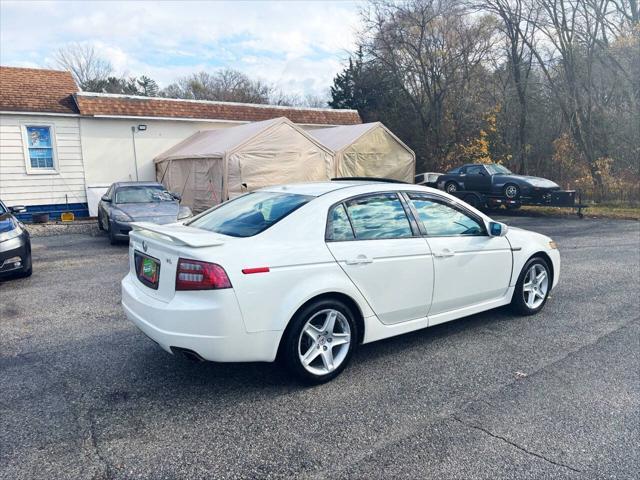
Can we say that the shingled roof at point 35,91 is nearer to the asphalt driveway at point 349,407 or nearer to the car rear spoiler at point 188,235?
the asphalt driveway at point 349,407

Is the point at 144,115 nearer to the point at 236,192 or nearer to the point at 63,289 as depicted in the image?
the point at 236,192

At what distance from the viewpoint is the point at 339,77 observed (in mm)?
32781

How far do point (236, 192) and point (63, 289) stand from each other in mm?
7577

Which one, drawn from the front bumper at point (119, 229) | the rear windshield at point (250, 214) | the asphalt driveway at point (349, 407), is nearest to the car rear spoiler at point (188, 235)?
the rear windshield at point (250, 214)

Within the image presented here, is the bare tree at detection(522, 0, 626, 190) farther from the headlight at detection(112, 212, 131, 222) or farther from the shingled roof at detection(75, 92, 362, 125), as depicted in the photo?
the headlight at detection(112, 212, 131, 222)

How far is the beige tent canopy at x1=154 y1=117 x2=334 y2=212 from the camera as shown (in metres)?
14.1

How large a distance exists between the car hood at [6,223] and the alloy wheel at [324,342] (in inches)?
230

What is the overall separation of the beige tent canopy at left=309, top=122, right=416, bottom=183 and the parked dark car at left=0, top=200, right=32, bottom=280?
444 inches

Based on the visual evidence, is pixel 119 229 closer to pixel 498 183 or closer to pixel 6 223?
pixel 6 223

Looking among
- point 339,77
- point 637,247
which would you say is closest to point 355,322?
point 637,247

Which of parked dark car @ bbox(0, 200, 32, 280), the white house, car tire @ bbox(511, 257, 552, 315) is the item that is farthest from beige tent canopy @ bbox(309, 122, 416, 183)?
car tire @ bbox(511, 257, 552, 315)

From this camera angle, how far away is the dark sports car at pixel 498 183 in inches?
639

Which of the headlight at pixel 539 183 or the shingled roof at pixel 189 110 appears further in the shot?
the shingled roof at pixel 189 110

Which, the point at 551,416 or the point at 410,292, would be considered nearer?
the point at 551,416
